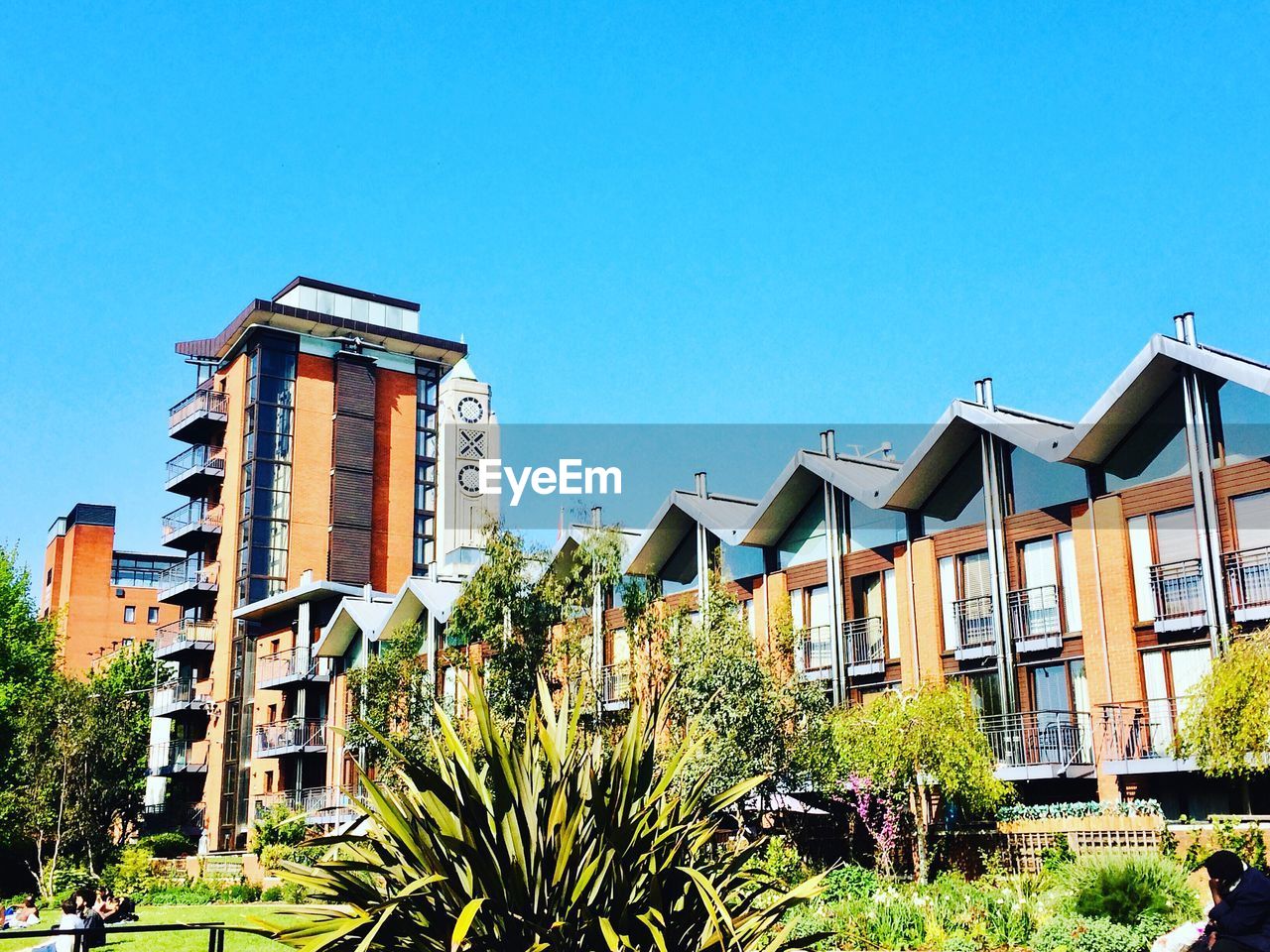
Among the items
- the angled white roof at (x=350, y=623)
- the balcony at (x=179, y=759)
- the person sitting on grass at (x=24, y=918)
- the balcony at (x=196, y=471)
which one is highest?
the balcony at (x=196, y=471)

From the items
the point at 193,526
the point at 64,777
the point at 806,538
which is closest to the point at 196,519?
the point at 193,526

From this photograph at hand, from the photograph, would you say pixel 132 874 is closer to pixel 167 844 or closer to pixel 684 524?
pixel 167 844

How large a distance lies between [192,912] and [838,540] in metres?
18.6

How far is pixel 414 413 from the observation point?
6850 cm

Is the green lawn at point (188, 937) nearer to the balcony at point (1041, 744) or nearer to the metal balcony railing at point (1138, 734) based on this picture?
the balcony at point (1041, 744)

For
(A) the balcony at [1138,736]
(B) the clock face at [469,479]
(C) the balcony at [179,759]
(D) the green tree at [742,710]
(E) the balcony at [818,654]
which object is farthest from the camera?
(B) the clock face at [469,479]

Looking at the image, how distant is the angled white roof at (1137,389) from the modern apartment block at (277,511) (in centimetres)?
3451

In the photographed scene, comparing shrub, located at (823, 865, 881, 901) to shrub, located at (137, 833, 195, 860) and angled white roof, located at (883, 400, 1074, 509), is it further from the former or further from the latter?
shrub, located at (137, 833, 195, 860)

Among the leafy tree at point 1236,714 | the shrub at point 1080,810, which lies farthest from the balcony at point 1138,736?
the leafy tree at point 1236,714

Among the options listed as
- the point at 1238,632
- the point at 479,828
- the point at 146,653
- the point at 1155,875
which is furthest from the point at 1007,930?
the point at 146,653

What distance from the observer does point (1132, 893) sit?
57.2 feet

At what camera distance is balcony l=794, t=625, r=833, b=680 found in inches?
1362

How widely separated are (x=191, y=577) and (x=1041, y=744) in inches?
1894

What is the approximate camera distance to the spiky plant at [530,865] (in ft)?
27.6
